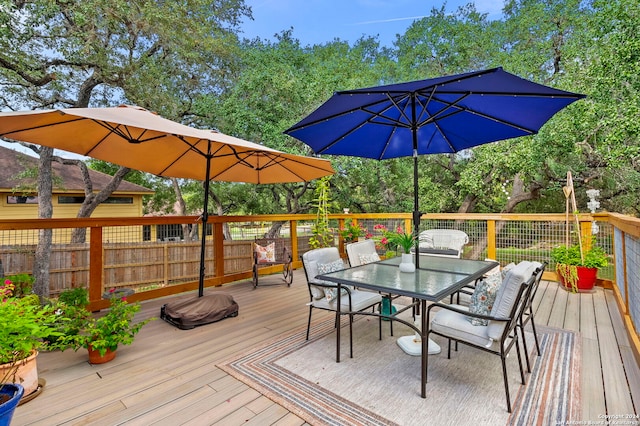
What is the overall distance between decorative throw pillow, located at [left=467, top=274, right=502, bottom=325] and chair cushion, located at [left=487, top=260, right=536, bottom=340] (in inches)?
3.7

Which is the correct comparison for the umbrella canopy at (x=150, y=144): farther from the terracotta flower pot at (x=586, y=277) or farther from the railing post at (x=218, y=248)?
the terracotta flower pot at (x=586, y=277)

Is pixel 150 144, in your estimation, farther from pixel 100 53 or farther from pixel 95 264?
pixel 100 53

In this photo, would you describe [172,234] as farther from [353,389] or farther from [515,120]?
[515,120]

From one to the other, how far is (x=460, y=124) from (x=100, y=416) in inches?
154

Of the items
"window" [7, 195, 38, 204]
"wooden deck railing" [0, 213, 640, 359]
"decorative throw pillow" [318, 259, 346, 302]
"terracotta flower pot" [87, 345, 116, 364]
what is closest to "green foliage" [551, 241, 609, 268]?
"wooden deck railing" [0, 213, 640, 359]

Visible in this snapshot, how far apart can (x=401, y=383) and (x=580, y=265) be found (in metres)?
3.86

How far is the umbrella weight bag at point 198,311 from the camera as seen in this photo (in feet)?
10.4

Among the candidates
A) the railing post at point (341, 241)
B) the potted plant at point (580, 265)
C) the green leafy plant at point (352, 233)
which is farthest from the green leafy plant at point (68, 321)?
the potted plant at point (580, 265)

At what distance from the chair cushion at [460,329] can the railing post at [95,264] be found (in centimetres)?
353

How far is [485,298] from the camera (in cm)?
208

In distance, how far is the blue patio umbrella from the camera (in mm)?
2174

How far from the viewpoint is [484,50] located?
32.1 feet

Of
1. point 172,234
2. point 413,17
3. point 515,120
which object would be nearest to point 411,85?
point 515,120

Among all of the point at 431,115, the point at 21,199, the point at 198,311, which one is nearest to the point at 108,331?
the point at 198,311
